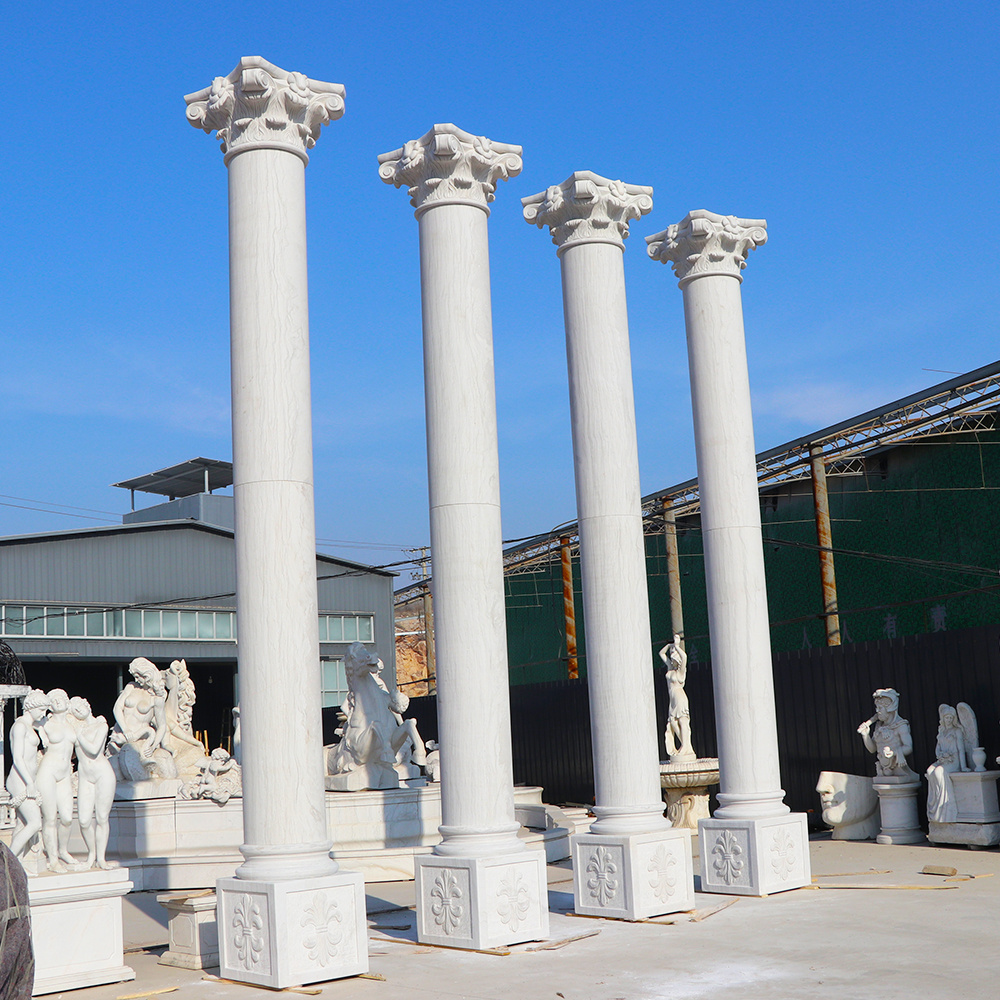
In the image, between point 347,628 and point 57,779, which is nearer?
point 57,779

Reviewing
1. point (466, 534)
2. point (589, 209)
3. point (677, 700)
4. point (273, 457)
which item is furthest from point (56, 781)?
point (677, 700)

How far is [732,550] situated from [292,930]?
7.19m

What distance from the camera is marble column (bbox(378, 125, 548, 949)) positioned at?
10.7 meters

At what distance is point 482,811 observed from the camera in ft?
35.9

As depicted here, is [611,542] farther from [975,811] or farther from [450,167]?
[975,811]

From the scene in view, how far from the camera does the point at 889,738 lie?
1748 cm

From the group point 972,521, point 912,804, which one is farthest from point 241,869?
point 972,521

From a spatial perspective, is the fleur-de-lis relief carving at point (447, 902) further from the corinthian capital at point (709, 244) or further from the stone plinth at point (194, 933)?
the corinthian capital at point (709, 244)

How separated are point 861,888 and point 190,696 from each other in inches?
502

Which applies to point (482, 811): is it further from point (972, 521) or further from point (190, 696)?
point (972, 521)

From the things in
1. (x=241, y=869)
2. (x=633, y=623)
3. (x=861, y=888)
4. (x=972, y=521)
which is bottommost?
(x=861, y=888)

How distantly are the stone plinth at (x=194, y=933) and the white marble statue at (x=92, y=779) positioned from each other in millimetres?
944

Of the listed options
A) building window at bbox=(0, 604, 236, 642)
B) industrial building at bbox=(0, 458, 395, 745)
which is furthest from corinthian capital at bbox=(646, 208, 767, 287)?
building window at bbox=(0, 604, 236, 642)

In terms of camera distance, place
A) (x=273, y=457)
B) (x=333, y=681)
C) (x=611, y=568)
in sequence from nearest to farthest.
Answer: (x=273, y=457), (x=611, y=568), (x=333, y=681)
